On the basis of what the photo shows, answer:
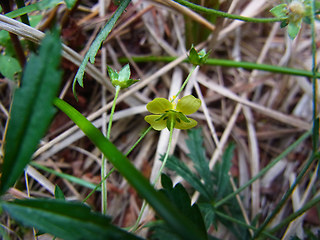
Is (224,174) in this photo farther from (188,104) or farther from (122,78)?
(122,78)

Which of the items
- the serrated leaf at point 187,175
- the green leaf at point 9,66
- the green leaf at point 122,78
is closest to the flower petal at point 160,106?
the green leaf at point 122,78

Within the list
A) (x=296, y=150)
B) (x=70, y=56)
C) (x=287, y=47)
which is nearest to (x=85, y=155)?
(x=70, y=56)

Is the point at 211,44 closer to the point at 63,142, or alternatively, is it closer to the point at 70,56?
the point at 70,56

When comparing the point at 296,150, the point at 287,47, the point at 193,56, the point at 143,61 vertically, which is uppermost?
the point at 143,61

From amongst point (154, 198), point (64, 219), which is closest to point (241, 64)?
point (154, 198)

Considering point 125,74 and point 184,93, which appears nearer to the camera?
point 125,74
